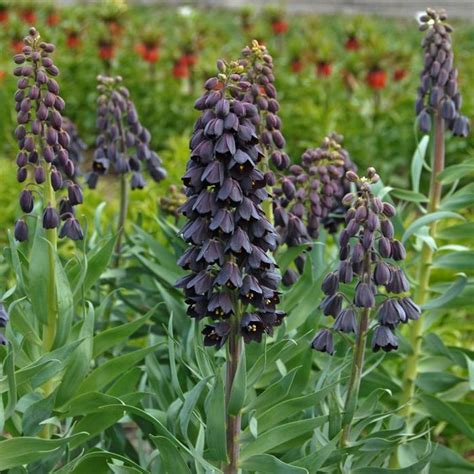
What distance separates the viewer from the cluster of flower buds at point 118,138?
4059 millimetres

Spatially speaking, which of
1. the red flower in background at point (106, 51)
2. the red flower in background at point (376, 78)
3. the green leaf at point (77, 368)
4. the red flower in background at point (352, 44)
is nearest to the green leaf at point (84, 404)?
the green leaf at point (77, 368)

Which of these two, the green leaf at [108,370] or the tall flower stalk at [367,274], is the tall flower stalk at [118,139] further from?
the tall flower stalk at [367,274]

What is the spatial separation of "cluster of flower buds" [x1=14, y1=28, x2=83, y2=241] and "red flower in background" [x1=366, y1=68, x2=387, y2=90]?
259 inches

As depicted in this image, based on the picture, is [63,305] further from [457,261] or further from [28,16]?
[28,16]

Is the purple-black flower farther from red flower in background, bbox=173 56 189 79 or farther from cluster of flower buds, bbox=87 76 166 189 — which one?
red flower in background, bbox=173 56 189 79

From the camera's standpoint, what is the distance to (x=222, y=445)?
296 centimetres

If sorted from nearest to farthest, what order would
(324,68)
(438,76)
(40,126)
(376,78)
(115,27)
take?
(40,126) < (438,76) < (376,78) < (324,68) < (115,27)

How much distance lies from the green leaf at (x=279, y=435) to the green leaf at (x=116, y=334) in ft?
1.94

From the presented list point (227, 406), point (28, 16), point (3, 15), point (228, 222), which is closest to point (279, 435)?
point (227, 406)

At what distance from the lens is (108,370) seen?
3316 millimetres

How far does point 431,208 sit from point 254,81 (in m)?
1.14

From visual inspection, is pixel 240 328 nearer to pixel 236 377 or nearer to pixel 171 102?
pixel 236 377

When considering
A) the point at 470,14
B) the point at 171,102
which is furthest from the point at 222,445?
the point at 470,14

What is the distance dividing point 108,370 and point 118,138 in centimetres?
118
